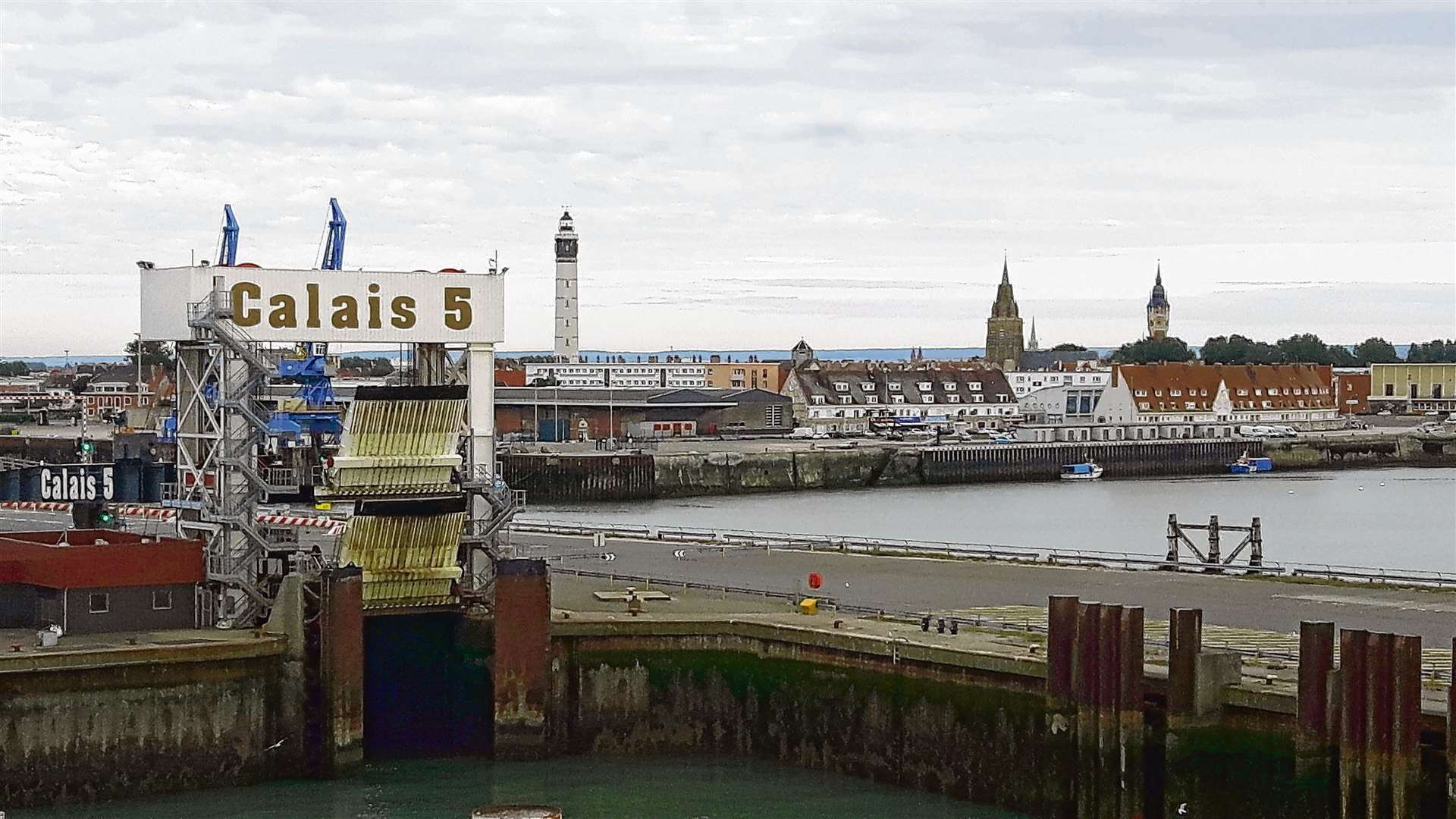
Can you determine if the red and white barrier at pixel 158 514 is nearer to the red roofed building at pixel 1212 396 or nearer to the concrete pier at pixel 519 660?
the concrete pier at pixel 519 660

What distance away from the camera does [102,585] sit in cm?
3972

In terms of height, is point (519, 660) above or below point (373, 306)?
below

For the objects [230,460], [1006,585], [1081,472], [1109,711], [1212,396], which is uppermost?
[1212,396]

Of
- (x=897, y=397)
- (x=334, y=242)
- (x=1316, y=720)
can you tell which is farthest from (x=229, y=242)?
(x=897, y=397)

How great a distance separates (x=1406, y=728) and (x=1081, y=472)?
112m

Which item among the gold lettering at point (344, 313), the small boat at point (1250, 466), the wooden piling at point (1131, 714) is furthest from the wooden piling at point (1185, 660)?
the small boat at point (1250, 466)

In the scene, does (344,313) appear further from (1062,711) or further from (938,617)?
(1062,711)

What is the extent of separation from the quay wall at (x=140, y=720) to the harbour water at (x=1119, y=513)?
155 feet

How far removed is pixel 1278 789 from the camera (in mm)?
30734

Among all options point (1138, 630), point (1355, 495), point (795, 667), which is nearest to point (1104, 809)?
point (1138, 630)

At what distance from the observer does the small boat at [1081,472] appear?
458 ft

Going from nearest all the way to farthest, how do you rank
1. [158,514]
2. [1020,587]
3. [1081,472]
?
[1020,587]
[158,514]
[1081,472]

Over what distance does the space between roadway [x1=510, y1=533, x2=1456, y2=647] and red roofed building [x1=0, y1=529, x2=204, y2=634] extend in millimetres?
12156

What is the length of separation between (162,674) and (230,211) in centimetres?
1098
